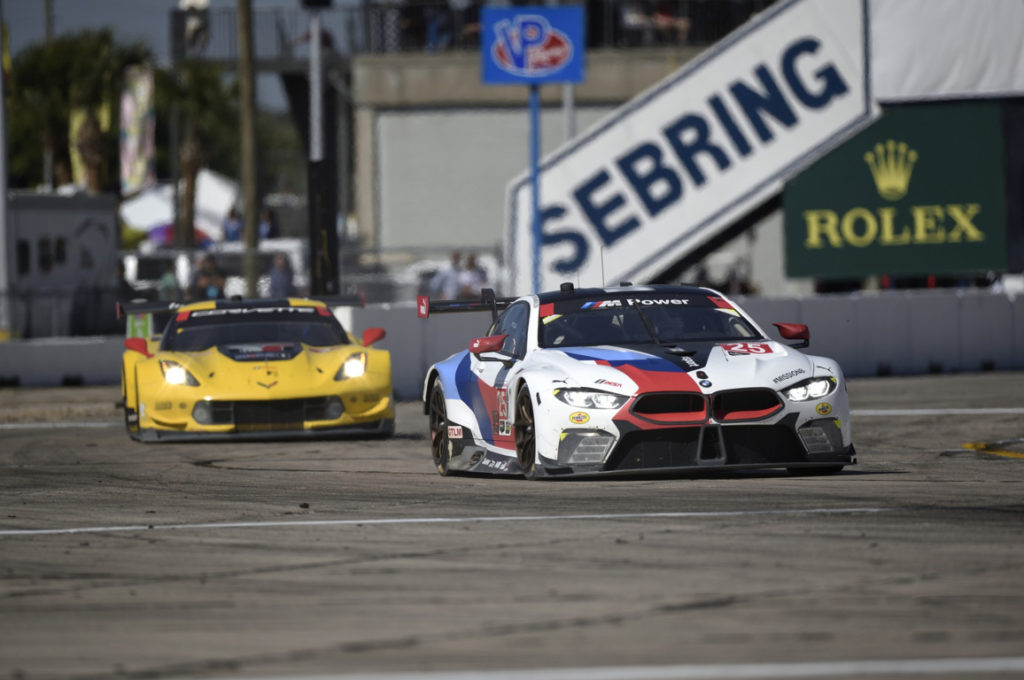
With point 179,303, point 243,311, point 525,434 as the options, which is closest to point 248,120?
point 179,303

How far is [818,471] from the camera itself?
12102mm

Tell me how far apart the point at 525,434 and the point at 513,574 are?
163 inches

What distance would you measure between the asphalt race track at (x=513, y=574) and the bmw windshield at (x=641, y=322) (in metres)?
1.06

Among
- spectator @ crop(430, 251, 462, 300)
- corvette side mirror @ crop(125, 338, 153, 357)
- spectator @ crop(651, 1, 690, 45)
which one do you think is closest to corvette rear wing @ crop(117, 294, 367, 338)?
corvette side mirror @ crop(125, 338, 153, 357)

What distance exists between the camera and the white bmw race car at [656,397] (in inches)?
444

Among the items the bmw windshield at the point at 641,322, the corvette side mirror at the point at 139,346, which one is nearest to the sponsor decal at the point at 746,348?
the bmw windshield at the point at 641,322

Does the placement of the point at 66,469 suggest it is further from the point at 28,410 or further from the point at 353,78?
the point at 353,78

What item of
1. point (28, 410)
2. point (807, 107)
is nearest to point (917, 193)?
point (807, 107)

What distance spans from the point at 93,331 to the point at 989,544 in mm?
21858

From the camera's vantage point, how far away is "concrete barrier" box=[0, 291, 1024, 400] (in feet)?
81.9

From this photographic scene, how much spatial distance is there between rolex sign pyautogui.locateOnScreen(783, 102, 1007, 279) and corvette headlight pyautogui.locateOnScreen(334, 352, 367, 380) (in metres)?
14.6

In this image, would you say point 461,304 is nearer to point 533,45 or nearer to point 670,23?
point 533,45

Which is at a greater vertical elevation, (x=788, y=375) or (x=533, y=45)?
(x=533, y=45)

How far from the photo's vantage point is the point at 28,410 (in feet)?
70.5
